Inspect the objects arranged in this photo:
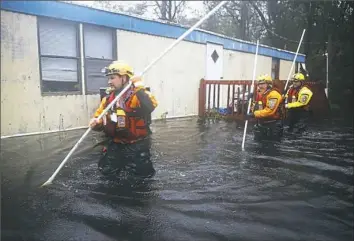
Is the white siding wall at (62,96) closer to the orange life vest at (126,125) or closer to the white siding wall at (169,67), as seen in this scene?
the white siding wall at (169,67)

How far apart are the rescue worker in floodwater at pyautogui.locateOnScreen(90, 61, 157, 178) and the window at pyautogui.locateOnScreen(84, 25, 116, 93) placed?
5092 mm

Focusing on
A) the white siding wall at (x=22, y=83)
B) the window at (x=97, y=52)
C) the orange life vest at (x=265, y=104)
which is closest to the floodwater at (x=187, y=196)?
the orange life vest at (x=265, y=104)

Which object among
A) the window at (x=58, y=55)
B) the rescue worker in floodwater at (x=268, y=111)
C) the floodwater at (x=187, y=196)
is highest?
the window at (x=58, y=55)

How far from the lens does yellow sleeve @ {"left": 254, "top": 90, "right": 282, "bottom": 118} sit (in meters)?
7.61

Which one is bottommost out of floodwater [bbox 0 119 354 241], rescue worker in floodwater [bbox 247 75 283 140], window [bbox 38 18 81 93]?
floodwater [bbox 0 119 354 241]

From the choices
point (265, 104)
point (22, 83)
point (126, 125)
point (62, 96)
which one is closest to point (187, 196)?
point (126, 125)

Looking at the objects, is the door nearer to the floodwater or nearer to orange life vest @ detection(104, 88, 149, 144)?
the floodwater

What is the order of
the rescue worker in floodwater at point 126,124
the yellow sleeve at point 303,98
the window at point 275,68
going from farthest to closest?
the window at point 275,68
the yellow sleeve at point 303,98
the rescue worker in floodwater at point 126,124

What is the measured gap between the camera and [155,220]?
361cm

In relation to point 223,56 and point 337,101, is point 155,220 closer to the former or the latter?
point 223,56

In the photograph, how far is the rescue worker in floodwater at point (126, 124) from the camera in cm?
459

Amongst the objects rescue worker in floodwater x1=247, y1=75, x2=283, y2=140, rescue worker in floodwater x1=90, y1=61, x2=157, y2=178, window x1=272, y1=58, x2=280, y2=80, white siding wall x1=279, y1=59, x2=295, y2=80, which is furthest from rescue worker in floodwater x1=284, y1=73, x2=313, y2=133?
white siding wall x1=279, y1=59, x2=295, y2=80

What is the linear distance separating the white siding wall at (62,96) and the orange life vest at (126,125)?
176 inches

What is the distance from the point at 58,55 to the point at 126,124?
5231 millimetres
